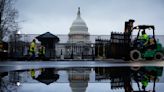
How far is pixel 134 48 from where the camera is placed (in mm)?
25391

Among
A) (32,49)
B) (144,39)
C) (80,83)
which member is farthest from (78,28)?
(80,83)

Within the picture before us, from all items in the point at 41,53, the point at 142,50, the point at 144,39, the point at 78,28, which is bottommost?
the point at 41,53

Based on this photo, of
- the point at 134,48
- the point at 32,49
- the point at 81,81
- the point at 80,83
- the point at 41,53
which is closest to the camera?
the point at 80,83

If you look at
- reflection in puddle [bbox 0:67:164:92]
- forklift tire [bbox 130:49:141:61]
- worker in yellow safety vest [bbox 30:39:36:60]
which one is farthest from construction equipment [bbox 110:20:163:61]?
reflection in puddle [bbox 0:67:164:92]

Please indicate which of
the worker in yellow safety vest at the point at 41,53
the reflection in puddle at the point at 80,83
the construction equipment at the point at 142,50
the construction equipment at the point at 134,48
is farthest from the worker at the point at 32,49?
the reflection in puddle at the point at 80,83

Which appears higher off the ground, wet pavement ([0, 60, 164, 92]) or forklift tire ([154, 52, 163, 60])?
wet pavement ([0, 60, 164, 92])

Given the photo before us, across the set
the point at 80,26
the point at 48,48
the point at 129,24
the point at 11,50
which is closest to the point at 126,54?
the point at 129,24

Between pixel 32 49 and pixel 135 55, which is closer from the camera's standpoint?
pixel 135 55

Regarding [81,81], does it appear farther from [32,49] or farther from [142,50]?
[32,49]

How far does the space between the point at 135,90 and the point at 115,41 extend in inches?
871

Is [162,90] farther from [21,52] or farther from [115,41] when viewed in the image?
[21,52]

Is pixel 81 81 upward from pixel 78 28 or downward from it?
downward

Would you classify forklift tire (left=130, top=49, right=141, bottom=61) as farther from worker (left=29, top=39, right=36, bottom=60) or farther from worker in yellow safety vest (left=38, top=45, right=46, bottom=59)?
worker (left=29, top=39, right=36, bottom=60)

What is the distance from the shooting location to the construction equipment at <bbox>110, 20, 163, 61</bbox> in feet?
81.5
